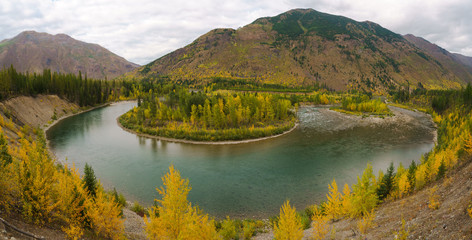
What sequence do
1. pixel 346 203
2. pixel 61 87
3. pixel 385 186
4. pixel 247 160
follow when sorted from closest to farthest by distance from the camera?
pixel 346 203, pixel 385 186, pixel 247 160, pixel 61 87

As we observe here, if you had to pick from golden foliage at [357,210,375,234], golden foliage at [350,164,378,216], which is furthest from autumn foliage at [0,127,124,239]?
golden foliage at [350,164,378,216]

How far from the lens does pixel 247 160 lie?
175 feet

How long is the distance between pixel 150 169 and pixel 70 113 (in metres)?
85.3

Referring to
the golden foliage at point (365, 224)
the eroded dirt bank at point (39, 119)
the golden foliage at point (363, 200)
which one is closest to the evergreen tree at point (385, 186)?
the golden foliage at point (363, 200)

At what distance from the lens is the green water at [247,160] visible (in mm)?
36625

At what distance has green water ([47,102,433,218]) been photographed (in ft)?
120

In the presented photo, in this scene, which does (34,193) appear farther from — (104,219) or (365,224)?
(365,224)

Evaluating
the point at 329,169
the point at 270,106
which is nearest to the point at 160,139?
the point at 270,106

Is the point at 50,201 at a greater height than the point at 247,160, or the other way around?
the point at 50,201

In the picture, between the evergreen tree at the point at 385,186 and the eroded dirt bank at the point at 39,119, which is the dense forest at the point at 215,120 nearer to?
the eroded dirt bank at the point at 39,119

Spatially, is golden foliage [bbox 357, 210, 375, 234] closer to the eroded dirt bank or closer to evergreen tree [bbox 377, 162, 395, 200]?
evergreen tree [bbox 377, 162, 395, 200]

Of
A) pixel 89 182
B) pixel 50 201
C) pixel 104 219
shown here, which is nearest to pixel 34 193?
pixel 50 201

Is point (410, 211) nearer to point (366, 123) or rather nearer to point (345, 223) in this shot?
point (345, 223)

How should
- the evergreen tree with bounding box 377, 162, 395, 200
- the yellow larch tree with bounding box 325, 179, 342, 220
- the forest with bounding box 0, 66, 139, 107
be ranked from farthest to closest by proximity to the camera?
the forest with bounding box 0, 66, 139, 107, the evergreen tree with bounding box 377, 162, 395, 200, the yellow larch tree with bounding box 325, 179, 342, 220
